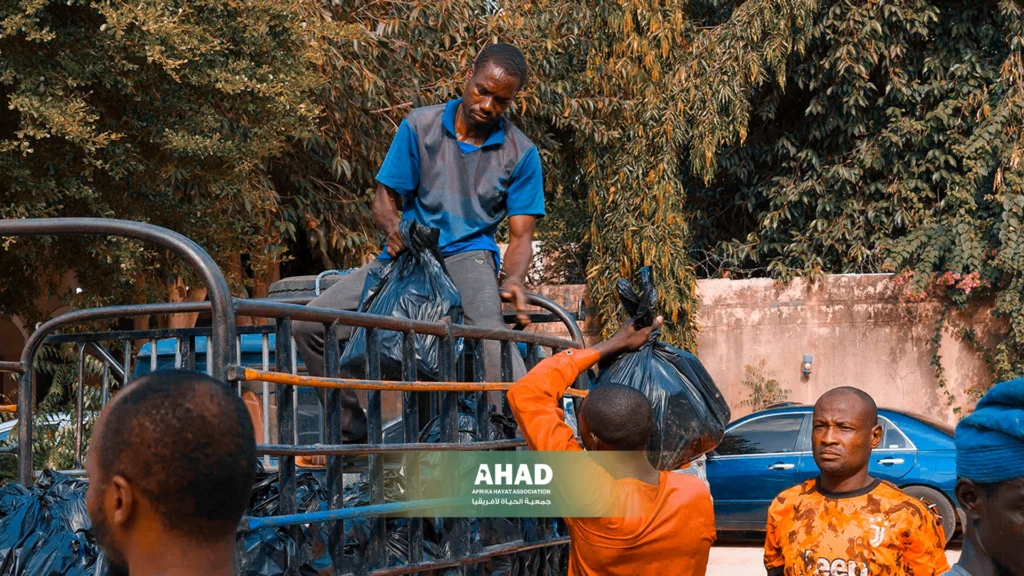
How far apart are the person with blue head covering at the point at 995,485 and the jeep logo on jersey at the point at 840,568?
64.1 inches

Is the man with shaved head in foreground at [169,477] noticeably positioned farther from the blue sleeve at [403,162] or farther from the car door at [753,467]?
the car door at [753,467]

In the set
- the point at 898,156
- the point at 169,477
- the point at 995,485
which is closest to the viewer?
the point at 169,477

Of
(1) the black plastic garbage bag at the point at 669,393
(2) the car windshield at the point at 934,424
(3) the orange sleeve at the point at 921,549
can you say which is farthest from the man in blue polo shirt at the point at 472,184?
(2) the car windshield at the point at 934,424

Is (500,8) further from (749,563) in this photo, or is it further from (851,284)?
(749,563)

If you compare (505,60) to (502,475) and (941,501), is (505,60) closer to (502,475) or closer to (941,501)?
(502,475)

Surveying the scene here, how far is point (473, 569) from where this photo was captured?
3912mm

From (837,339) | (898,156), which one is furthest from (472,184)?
(898,156)

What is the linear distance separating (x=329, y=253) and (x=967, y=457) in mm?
11530

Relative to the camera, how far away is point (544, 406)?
11.1 feet

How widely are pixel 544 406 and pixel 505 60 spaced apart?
5.22 feet

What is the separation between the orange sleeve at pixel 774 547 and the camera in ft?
11.9

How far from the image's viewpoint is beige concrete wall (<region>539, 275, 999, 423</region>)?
48.3ft

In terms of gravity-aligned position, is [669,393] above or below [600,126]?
below

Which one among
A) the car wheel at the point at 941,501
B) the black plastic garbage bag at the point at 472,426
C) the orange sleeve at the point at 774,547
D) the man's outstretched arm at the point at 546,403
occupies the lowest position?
the car wheel at the point at 941,501
